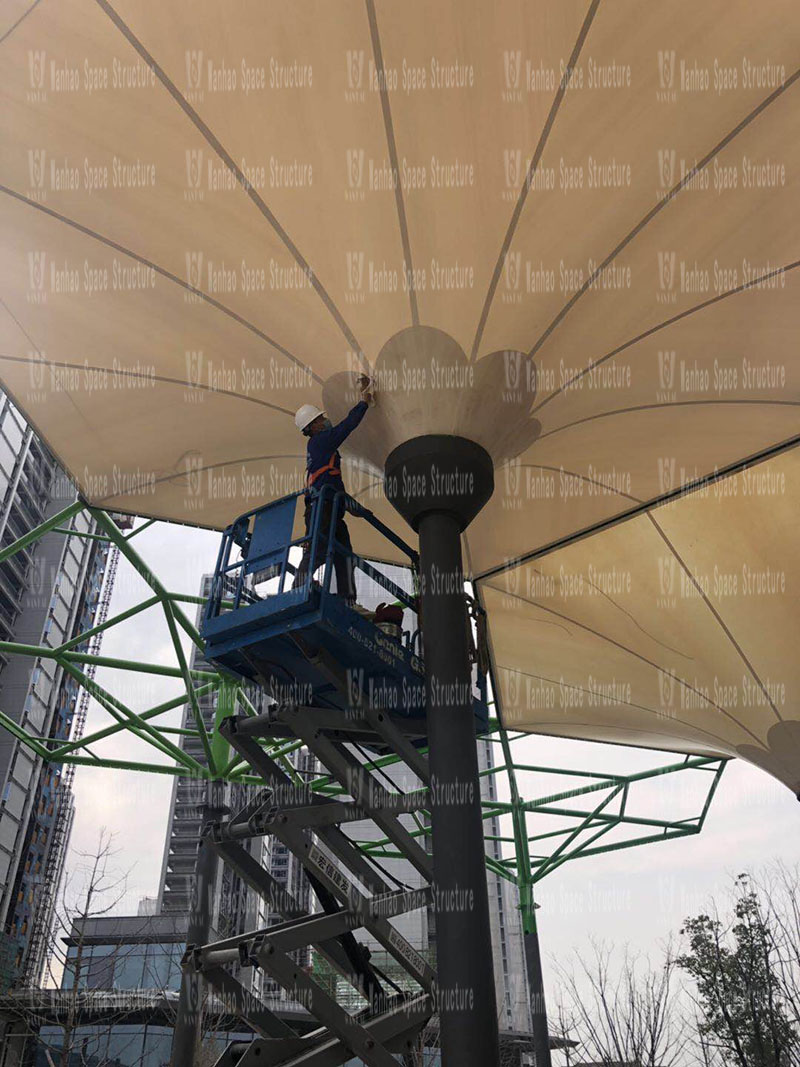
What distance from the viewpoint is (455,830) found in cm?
781

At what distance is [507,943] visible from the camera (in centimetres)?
12300

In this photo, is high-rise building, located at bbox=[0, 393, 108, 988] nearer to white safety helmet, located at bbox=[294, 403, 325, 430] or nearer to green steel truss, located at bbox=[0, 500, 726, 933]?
green steel truss, located at bbox=[0, 500, 726, 933]

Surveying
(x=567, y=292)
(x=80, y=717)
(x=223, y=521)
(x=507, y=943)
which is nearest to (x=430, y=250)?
(x=567, y=292)

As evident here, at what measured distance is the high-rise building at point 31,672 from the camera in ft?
203

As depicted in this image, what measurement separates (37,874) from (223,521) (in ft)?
222

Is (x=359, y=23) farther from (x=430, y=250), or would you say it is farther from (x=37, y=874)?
(x=37, y=874)

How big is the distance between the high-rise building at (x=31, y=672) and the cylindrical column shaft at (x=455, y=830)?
53807mm

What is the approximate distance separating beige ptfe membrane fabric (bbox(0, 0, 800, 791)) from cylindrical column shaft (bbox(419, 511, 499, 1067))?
2.27m

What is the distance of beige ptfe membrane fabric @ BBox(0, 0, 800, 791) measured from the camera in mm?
8352

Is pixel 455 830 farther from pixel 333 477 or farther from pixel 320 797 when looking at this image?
pixel 333 477

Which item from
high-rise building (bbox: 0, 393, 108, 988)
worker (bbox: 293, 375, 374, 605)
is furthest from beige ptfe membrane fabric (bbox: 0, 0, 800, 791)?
high-rise building (bbox: 0, 393, 108, 988)

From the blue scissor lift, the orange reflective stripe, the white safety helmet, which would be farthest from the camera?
the white safety helmet

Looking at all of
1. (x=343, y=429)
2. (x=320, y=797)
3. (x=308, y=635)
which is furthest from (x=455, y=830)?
(x=343, y=429)

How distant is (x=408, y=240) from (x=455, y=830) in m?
6.58
